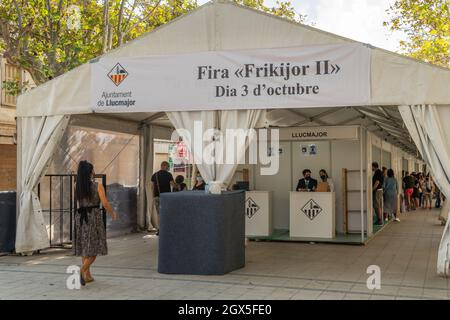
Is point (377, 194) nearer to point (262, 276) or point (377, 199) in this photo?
point (377, 199)

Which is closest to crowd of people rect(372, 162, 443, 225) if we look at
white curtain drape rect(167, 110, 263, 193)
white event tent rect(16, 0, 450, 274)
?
white event tent rect(16, 0, 450, 274)

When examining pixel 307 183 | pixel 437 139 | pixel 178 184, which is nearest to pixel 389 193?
pixel 307 183

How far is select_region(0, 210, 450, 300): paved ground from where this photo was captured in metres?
7.08

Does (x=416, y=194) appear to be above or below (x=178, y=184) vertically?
below

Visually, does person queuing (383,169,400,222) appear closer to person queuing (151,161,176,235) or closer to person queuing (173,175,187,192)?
person queuing (173,175,187,192)

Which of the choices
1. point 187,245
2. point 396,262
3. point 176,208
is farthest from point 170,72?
point 396,262

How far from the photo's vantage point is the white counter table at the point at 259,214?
43.3 feet

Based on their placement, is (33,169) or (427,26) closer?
(33,169)

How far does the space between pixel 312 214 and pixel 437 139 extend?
5247 millimetres

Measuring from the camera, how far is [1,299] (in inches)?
267

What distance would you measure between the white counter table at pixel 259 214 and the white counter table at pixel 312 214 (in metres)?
0.59

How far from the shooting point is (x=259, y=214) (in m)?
13.2

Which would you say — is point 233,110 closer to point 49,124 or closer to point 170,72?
point 170,72

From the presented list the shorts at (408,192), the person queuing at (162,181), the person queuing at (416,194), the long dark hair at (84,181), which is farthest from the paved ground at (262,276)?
the person queuing at (416,194)
